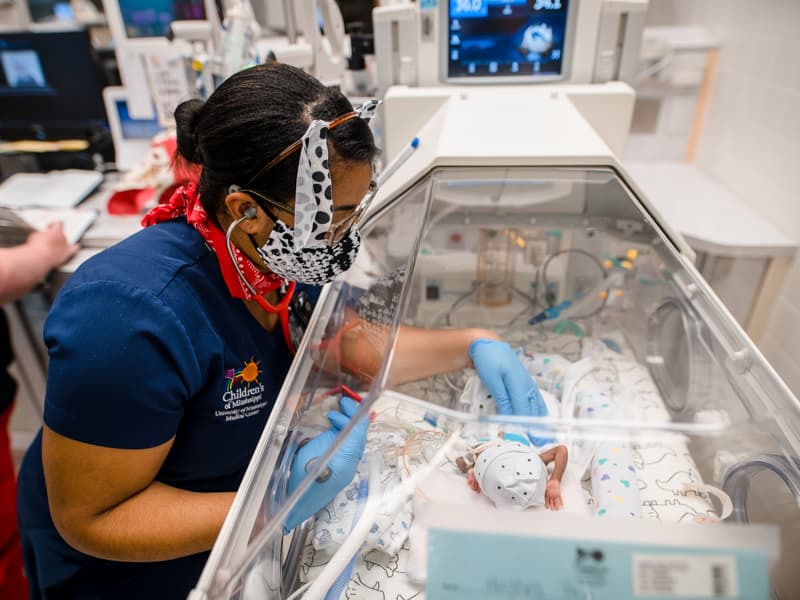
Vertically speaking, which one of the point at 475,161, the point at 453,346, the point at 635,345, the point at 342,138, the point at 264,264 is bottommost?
the point at 635,345

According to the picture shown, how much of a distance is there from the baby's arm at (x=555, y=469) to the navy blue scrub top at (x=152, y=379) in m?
0.58

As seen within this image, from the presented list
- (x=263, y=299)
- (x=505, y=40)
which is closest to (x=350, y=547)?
(x=263, y=299)

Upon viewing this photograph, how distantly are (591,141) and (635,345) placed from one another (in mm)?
771

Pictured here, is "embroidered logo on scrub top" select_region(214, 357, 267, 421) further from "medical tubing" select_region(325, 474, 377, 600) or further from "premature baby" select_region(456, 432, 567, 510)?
"premature baby" select_region(456, 432, 567, 510)

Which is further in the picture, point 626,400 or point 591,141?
point 626,400

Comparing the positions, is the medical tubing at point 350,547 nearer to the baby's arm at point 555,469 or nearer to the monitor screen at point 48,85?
the baby's arm at point 555,469

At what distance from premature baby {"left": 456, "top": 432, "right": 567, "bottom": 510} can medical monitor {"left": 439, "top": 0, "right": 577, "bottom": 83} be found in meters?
1.11

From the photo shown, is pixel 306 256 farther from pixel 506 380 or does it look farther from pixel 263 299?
pixel 506 380

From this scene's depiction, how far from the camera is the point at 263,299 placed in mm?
1124

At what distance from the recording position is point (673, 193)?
2.30 m

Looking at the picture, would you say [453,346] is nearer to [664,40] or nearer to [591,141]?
[591,141]

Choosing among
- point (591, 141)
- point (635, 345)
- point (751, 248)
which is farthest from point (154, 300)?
point (751, 248)

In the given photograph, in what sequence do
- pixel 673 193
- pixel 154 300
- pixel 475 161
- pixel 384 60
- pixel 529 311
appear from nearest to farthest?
pixel 154 300
pixel 475 161
pixel 384 60
pixel 529 311
pixel 673 193

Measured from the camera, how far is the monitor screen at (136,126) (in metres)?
2.70
